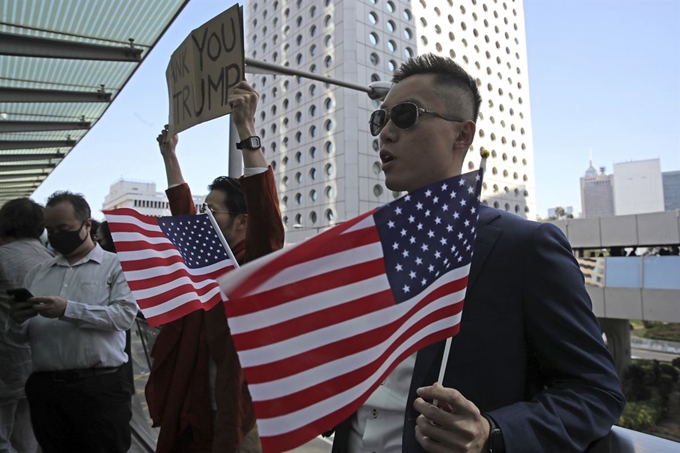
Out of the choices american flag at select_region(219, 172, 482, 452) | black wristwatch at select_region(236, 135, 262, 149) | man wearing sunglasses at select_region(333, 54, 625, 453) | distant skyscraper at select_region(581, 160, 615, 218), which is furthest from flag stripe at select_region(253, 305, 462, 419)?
distant skyscraper at select_region(581, 160, 615, 218)

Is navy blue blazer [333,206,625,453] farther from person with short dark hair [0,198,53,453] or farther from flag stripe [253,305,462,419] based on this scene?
person with short dark hair [0,198,53,453]

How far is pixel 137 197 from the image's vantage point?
74625 millimetres

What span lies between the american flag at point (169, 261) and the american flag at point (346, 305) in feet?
3.84

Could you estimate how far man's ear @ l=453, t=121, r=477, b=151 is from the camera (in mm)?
1704

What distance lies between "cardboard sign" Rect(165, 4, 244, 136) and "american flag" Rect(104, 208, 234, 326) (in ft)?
1.96

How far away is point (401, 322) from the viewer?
136cm

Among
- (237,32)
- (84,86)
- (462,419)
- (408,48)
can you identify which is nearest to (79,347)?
(237,32)

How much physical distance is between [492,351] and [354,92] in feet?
130

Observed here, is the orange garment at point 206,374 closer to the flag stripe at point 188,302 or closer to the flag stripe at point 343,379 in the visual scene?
the flag stripe at point 188,302

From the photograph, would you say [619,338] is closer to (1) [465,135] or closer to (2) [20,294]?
(1) [465,135]

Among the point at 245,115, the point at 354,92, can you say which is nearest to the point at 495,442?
the point at 245,115

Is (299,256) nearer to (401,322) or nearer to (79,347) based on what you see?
(401,322)

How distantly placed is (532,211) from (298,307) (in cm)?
6056

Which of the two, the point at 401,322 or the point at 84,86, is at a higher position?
the point at 84,86
